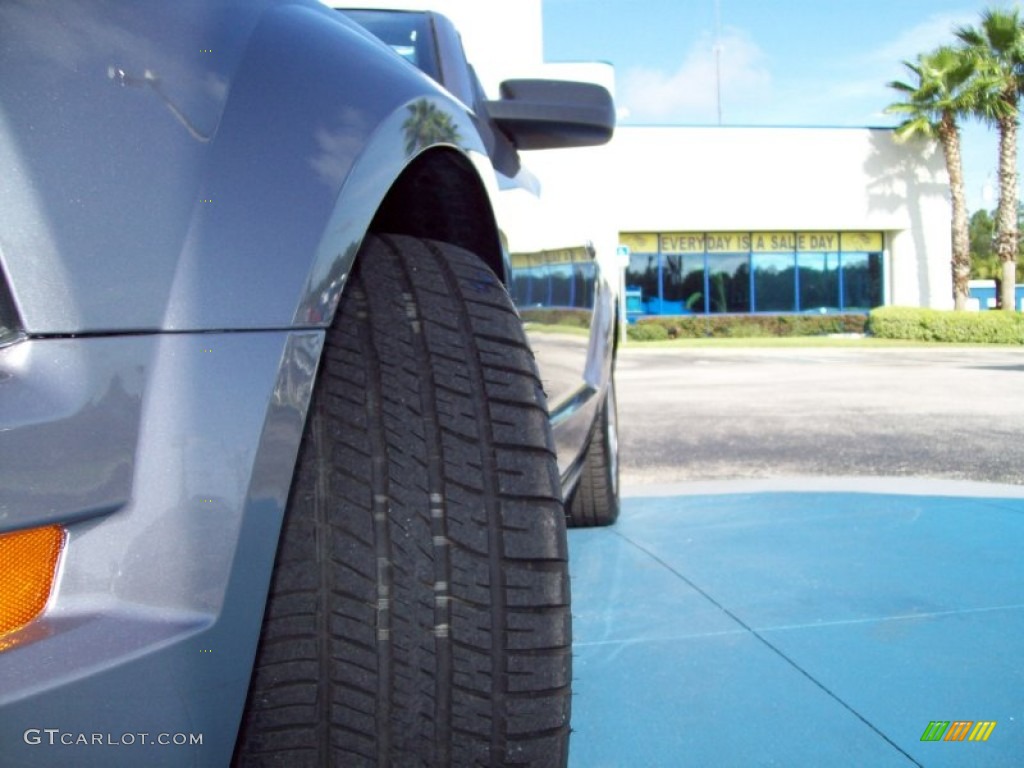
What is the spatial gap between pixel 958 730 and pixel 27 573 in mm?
1722

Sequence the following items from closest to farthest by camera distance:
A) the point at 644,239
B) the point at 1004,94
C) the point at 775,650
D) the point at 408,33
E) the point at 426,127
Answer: the point at 426,127 → the point at 408,33 → the point at 775,650 → the point at 1004,94 → the point at 644,239

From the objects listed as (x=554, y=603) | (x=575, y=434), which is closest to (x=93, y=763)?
(x=554, y=603)

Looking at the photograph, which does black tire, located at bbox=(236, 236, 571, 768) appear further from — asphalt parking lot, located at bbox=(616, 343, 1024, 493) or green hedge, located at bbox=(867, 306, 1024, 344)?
green hedge, located at bbox=(867, 306, 1024, 344)

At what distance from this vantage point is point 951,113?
27453 millimetres

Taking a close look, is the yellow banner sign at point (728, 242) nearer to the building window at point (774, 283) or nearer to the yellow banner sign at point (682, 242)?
the yellow banner sign at point (682, 242)

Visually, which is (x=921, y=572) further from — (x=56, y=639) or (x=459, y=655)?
(x=56, y=639)

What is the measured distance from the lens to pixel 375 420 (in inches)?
48.2

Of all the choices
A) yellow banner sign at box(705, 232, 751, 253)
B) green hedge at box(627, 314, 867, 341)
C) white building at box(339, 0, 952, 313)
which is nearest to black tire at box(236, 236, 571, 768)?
white building at box(339, 0, 952, 313)

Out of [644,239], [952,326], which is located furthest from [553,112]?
[644,239]

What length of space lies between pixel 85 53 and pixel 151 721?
631mm

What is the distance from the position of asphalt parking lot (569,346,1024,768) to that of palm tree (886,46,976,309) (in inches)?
925

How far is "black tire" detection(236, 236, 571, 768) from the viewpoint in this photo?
115 centimetres

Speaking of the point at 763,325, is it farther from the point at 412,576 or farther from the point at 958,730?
the point at 412,576

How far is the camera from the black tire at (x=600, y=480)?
3.68 m
